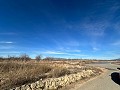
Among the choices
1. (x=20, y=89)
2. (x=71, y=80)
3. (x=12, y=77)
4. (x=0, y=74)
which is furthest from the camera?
(x=71, y=80)

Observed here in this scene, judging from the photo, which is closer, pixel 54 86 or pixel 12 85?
pixel 12 85

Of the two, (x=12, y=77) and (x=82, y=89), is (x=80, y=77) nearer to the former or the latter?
(x=82, y=89)

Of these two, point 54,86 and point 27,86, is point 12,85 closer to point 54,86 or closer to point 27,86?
point 27,86

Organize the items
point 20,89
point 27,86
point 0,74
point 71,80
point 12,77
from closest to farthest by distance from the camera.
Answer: point 20,89, point 27,86, point 12,77, point 0,74, point 71,80

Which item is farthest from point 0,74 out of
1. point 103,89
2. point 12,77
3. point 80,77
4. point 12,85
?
point 80,77

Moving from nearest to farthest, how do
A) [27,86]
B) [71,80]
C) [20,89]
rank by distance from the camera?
1. [20,89]
2. [27,86]
3. [71,80]

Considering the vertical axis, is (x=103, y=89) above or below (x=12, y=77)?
below

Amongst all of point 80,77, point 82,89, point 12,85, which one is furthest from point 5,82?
point 80,77

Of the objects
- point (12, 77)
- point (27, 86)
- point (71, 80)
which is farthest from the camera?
point (71, 80)

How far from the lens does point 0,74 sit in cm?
1195

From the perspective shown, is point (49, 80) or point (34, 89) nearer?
point (34, 89)

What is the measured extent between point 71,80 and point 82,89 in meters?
3.19

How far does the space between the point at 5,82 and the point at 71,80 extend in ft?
23.5

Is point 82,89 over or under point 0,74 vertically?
under
